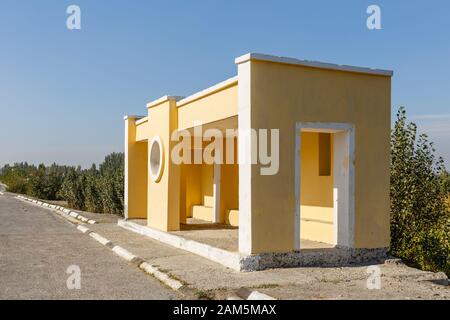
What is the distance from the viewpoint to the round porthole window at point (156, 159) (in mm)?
14242

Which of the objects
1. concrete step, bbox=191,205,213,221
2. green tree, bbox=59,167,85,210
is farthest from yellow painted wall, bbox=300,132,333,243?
green tree, bbox=59,167,85,210

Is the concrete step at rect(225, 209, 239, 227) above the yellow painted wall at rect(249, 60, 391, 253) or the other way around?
the other way around

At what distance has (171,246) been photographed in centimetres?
1240

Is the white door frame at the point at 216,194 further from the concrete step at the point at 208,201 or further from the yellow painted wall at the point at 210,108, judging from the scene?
the yellow painted wall at the point at 210,108

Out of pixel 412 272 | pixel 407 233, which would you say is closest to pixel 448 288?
pixel 412 272

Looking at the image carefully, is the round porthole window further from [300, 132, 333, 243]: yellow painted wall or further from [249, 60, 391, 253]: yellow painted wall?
[249, 60, 391, 253]: yellow painted wall

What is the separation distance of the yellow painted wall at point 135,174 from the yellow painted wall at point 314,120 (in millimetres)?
9729

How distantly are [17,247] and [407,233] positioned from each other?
31.8 feet

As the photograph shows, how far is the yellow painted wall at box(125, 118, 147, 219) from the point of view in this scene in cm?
1798

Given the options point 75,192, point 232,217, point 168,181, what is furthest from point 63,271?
point 75,192

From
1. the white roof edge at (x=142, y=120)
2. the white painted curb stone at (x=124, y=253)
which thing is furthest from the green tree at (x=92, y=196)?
the white painted curb stone at (x=124, y=253)

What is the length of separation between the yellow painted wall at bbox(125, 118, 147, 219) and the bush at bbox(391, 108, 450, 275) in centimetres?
887

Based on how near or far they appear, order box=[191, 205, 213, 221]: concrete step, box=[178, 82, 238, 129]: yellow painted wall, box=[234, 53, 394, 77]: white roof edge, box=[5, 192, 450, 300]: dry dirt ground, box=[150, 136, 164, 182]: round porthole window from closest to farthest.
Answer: box=[5, 192, 450, 300]: dry dirt ground < box=[234, 53, 394, 77]: white roof edge < box=[178, 82, 238, 129]: yellow painted wall < box=[150, 136, 164, 182]: round porthole window < box=[191, 205, 213, 221]: concrete step

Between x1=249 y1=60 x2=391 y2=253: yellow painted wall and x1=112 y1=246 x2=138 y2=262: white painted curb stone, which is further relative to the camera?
x1=112 y1=246 x2=138 y2=262: white painted curb stone
